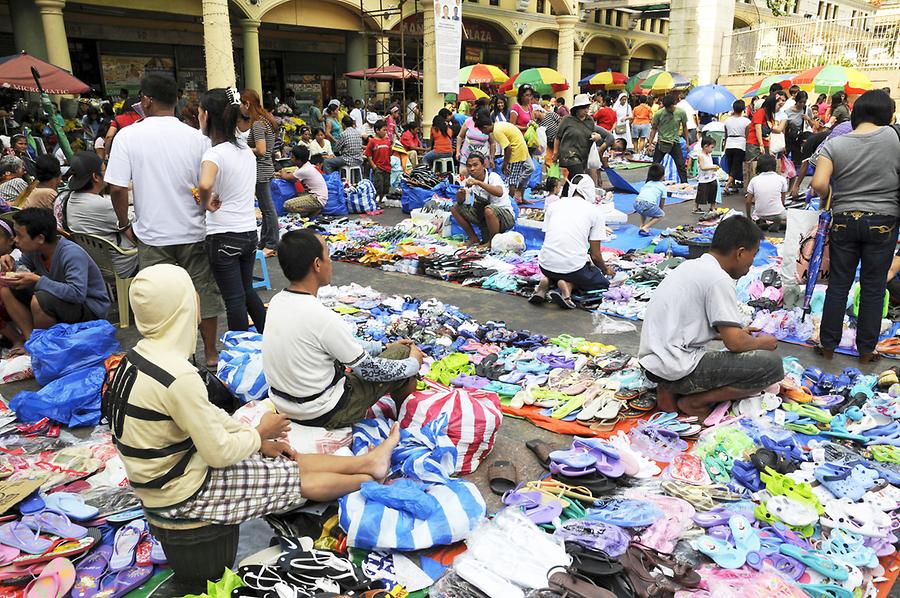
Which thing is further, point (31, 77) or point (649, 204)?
point (31, 77)

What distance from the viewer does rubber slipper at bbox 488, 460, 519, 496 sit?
342 cm

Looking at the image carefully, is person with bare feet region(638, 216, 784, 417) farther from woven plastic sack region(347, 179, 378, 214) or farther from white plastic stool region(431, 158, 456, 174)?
white plastic stool region(431, 158, 456, 174)

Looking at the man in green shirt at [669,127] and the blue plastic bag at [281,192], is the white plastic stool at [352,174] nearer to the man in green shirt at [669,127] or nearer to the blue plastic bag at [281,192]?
the blue plastic bag at [281,192]

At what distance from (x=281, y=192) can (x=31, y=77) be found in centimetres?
410

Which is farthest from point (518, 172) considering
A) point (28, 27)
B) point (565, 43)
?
point (565, 43)

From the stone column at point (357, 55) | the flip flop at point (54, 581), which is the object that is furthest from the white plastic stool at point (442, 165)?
the stone column at point (357, 55)

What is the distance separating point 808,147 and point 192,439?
9302 mm

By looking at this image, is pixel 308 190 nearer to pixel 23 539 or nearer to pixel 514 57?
pixel 23 539

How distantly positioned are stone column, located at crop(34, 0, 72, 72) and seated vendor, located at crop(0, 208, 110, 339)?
12.8 m

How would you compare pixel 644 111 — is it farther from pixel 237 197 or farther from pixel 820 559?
pixel 820 559

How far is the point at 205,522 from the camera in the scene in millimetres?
2570

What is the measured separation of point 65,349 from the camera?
453 centimetres

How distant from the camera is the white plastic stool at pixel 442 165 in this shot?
12.2 m

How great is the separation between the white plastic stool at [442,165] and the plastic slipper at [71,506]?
32.0 feet
